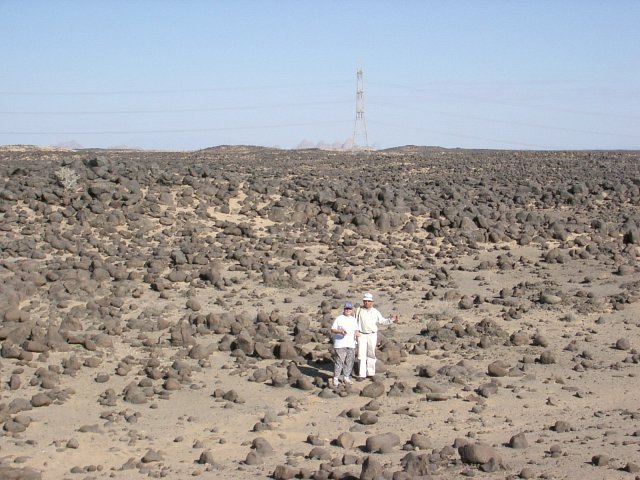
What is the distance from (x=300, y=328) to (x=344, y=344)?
2.74m

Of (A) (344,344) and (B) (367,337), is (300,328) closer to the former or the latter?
(B) (367,337)

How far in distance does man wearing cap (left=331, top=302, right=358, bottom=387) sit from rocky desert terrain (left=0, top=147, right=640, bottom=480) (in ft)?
0.81

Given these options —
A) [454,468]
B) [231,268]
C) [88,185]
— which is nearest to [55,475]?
[454,468]

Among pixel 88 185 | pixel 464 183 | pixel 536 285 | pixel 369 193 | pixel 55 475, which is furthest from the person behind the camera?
pixel 464 183

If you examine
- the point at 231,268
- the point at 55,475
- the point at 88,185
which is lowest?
the point at 55,475

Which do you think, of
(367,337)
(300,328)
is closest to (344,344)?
(367,337)

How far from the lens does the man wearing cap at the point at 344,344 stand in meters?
12.1

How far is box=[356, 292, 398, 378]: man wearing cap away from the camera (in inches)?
490

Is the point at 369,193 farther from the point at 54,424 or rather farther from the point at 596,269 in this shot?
the point at 54,424

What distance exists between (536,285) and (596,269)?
6.95ft

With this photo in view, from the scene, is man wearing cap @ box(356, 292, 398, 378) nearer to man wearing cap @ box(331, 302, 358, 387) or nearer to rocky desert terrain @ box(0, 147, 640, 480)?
man wearing cap @ box(331, 302, 358, 387)

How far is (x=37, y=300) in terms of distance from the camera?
15.8 m

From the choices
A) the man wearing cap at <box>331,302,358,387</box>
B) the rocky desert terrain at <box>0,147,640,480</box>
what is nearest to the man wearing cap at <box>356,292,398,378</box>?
the man wearing cap at <box>331,302,358,387</box>

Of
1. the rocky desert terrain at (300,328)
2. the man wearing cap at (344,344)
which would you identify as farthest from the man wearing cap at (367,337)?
the rocky desert terrain at (300,328)
